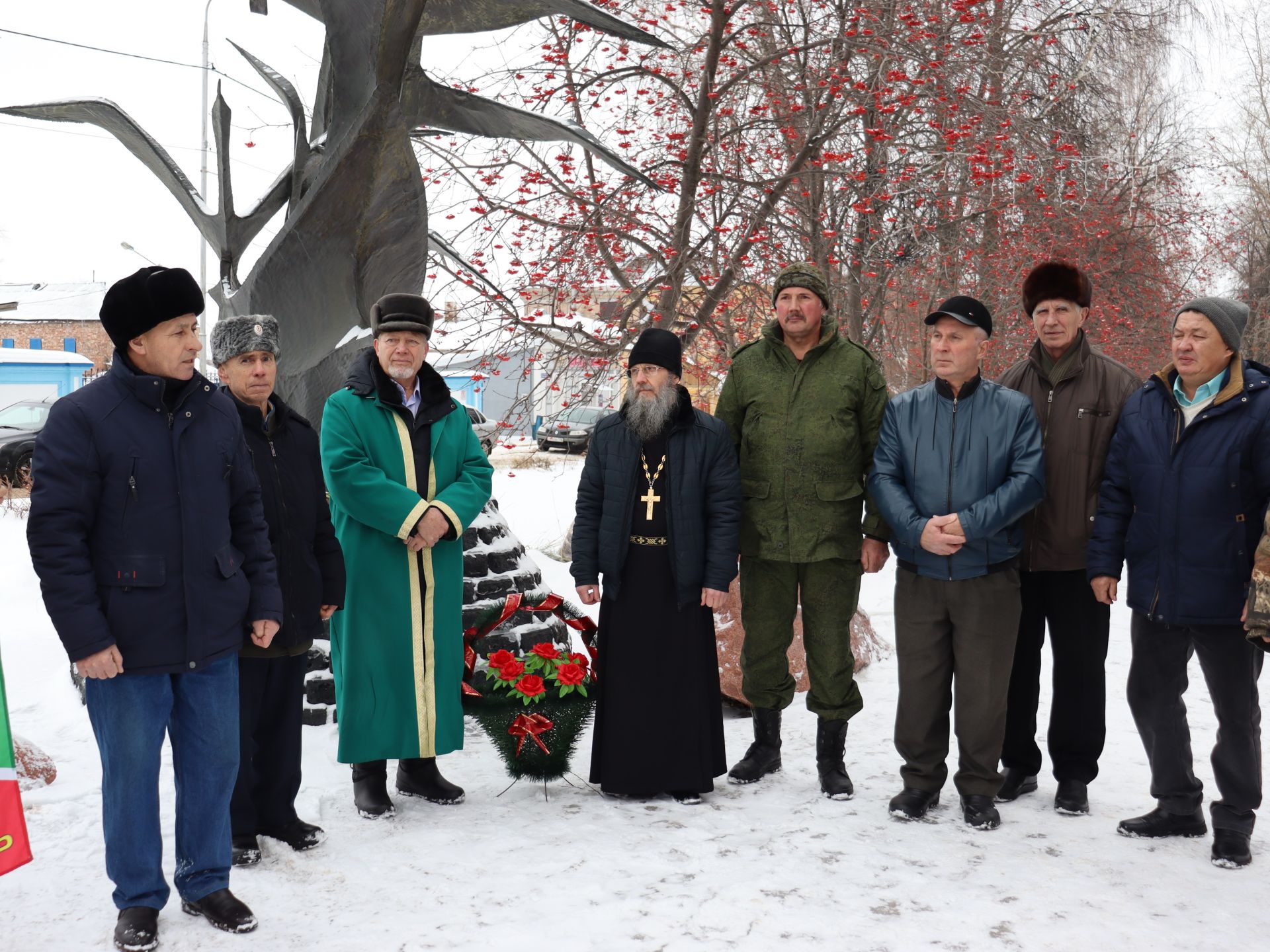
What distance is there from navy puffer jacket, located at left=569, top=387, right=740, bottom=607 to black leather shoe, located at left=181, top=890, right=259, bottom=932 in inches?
65.6

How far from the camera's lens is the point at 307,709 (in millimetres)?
5066

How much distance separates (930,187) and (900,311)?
4.61ft

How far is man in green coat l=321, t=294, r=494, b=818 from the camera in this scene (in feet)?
12.9

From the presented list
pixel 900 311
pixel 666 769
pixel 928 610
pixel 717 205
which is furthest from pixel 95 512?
pixel 900 311

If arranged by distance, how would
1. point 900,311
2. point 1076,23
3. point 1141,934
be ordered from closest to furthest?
point 1141,934
point 900,311
point 1076,23

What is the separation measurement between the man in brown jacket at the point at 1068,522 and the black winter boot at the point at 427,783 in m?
2.22

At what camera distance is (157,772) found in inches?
114

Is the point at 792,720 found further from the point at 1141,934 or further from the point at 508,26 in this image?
the point at 508,26

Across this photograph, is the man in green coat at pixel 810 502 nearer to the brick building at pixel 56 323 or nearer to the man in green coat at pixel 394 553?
the man in green coat at pixel 394 553

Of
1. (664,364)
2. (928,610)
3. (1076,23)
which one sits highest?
(1076,23)

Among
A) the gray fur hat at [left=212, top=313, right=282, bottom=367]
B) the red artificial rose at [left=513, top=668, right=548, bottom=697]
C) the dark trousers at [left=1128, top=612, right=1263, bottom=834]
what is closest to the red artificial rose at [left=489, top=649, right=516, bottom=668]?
the red artificial rose at [left=513, top=668, right=548, bottom=697]

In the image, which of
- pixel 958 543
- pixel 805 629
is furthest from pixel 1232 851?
pixel 805 629

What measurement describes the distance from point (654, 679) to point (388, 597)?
1099 millimetres

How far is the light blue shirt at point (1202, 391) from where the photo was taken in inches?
143
